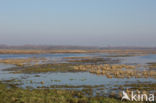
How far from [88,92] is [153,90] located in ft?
19.1

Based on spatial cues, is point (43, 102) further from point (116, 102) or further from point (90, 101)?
point (116, 102)

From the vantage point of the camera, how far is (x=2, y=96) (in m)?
15.1

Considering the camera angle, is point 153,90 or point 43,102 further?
point 153,90

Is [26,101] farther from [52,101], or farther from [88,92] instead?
[88,92]

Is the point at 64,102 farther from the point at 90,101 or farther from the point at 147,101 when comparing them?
the point at 147,101

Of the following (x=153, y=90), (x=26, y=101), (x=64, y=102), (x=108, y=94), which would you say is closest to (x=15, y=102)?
(x=26, y=101)

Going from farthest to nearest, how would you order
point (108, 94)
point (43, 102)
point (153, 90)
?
point (153, 90), point (108, 94), point (43, 102)

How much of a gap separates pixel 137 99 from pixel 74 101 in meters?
4.35

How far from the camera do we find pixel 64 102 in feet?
45.7

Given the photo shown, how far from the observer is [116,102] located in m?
14.2

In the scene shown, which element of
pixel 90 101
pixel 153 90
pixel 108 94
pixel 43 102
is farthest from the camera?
pixel 153 90

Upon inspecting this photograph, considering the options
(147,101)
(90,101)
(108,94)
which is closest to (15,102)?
(90,101)

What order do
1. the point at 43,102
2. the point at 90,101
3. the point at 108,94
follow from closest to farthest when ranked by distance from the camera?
the point at 43,102 < the point at 90,101 < the point at 108,94

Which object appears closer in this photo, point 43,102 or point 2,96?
point 43,102
